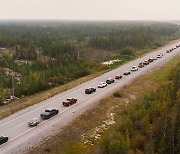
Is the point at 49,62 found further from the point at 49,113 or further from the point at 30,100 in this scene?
the point at 49,113

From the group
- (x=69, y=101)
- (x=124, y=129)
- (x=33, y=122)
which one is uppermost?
(x=124, y=129)

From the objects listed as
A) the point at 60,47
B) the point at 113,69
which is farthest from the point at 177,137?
the point at 60,47

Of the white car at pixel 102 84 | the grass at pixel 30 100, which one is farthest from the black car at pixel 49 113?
the white car at pixel 102 84

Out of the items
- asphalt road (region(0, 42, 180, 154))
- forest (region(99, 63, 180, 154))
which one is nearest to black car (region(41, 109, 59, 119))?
asphalt road (region(0, 42, 180, 154))

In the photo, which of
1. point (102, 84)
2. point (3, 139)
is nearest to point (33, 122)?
point (3, 139)

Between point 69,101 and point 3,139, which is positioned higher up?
point 3,139

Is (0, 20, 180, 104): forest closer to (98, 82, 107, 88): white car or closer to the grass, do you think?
the grass

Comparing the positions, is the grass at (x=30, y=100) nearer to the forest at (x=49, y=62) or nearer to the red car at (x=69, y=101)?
the forest at (x=49, y=62)

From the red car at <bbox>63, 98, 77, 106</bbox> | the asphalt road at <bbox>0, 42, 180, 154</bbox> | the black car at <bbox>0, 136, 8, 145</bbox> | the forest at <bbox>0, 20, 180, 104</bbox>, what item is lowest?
the forest at <bbox>0, 20, 180, 104</bbox>
